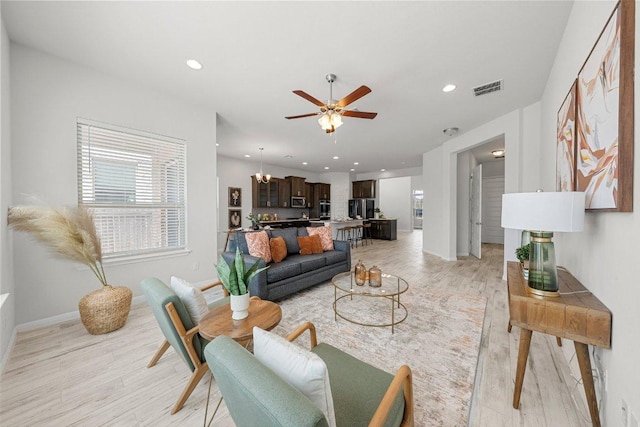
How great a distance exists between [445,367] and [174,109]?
4550mm

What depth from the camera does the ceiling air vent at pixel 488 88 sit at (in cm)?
295

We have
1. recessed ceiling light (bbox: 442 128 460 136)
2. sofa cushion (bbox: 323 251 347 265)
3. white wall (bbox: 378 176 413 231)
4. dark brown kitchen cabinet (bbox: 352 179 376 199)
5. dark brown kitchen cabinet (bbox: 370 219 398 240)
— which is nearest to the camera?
sofa cushion (bbox: 323 251 347 265)

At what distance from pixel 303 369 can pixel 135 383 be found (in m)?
1.81

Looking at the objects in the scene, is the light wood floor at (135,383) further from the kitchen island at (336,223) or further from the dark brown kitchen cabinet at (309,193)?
the dark brown kitchen cabinet at (309,193)

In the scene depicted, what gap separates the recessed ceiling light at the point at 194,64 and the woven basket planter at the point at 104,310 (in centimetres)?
266

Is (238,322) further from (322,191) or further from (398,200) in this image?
(398,200)

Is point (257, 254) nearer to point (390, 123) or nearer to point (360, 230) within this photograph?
point (390, 123)

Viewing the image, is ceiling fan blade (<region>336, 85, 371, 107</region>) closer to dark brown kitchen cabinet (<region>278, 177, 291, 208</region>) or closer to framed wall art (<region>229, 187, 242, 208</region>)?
framed wall art (<region>229, 187, 242, 208</region>)

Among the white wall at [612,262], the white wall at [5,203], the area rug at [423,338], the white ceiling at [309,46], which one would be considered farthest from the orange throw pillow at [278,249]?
the white wall at [612,262]

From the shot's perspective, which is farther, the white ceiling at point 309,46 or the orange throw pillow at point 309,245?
→ the orange throw pillow at point 309,245

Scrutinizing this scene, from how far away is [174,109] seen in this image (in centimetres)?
341

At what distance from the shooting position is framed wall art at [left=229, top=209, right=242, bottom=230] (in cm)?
729

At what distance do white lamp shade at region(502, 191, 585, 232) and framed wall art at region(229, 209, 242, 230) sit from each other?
7.13 m

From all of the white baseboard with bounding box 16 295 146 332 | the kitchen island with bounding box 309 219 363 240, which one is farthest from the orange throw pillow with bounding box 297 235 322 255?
the kitchen island with bounding box 309 219 363 240
